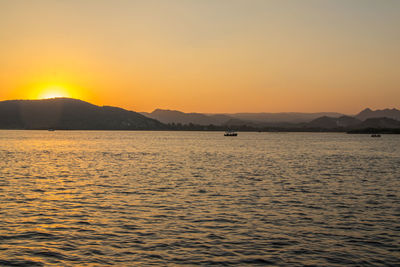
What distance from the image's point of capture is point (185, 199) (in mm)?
32312

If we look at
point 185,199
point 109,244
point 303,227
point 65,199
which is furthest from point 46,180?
point 303,227

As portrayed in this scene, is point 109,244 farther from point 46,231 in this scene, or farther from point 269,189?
point 269,189

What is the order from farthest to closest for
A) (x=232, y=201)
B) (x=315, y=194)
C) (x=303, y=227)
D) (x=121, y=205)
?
(x=315, y=194) → (x=232, y=201) → (x=121, y=205) → (x=303, y=227)

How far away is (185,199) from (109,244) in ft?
43.9

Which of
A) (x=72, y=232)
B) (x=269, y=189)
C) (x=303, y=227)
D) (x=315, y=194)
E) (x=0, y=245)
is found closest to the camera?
(x=0, y=245)

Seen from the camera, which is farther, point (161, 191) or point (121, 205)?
point (161, 191)

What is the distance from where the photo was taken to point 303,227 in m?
23.1

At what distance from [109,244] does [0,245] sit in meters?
5.31

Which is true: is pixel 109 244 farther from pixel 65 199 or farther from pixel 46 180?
pixel 46 180

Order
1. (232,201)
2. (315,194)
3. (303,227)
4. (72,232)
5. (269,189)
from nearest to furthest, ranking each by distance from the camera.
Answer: (72,232)
(303,227)
(232,201)
(315,194)
(269,189)

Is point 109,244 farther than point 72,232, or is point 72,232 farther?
point 72,232

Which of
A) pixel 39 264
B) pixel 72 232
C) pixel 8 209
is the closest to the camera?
pixel 39 264

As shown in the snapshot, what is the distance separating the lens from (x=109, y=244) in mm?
19359

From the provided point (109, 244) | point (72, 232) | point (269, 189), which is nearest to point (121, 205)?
point (72, 232)
